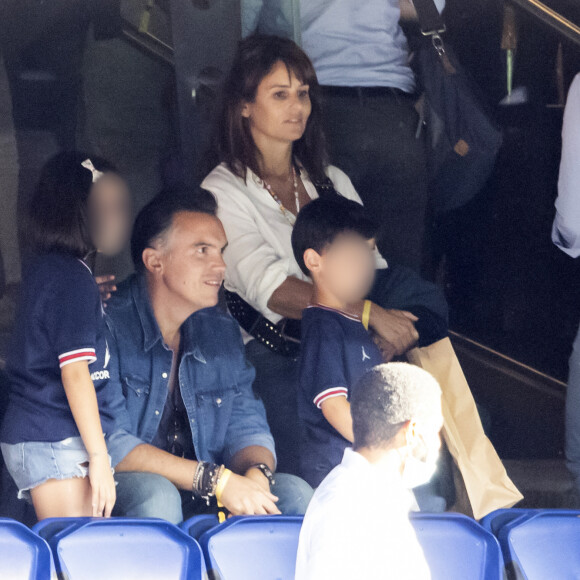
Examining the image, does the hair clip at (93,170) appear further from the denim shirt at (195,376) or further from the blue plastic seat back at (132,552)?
the blue plastic seat back at (132,552)

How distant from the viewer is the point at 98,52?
2.99 m

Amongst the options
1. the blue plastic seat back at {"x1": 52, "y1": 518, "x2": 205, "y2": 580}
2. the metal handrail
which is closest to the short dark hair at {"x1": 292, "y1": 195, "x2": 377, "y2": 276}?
the blue plastic seat back at {"x1": 52, "y1": 518, "x2": 205, "y2": 580}

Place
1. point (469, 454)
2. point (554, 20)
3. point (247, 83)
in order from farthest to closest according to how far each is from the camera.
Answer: point (554, 20)
point (247, 83)
point (469, 454)

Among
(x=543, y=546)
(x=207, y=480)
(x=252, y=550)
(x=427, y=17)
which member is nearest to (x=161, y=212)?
(x=207, y=480)

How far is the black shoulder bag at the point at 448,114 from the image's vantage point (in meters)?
2.69

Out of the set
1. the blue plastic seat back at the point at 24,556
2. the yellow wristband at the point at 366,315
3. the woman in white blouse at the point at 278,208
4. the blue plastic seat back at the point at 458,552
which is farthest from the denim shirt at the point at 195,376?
the blue plastic seat back at the point at 458,552

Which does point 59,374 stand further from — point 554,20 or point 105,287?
point 554,20

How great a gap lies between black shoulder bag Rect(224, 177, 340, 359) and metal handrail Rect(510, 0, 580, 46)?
55.9 inches

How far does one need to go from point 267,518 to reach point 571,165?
136 centimetres

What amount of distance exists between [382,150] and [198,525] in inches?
51.6

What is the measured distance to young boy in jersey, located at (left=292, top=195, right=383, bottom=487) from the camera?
7.23 feet

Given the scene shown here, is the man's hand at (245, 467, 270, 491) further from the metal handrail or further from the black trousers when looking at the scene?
the metal handrail

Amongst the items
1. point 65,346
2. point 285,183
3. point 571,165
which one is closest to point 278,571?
point 65,346

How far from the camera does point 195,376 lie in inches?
91.6
